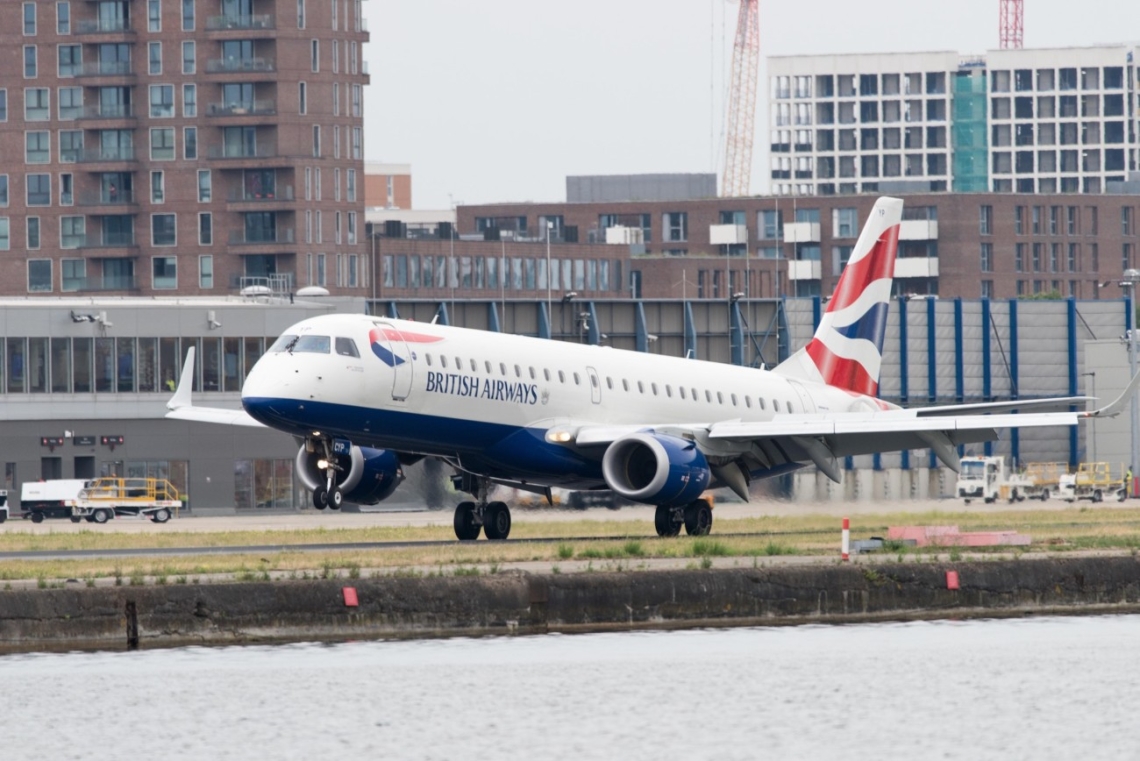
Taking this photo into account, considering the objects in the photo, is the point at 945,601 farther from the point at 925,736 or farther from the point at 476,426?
the point at 476,426

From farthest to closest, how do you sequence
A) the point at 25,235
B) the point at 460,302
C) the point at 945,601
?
the point at 25,235 → the point at 460,302 → the point at 945,601

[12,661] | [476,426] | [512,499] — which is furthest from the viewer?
[512,499]

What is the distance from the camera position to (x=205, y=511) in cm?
8706

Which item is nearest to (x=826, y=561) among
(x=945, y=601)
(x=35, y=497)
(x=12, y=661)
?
(x=945, y=601)

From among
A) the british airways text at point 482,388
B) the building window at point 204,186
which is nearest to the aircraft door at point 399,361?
the british airways text at point 482,388

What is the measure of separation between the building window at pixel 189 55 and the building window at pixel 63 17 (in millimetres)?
9039

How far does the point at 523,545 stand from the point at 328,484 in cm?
406

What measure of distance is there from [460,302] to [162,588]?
215ft

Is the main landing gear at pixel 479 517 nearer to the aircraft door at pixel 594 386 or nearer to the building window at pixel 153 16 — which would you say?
the aircraft door at pixel 594 386

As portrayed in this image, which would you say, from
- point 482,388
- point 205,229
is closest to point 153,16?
point 205,229

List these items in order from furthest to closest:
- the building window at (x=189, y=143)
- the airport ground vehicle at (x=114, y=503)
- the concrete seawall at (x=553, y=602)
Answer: the building window at (x=189, y=143) < the airport ground vehicle at (x=114, y=503) < the concrete seawall at (x=553, y=602)

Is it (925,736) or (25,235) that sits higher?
(25,235)

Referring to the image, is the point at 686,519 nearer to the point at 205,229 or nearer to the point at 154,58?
the point at 205,229

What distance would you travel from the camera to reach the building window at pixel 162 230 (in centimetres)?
15912
